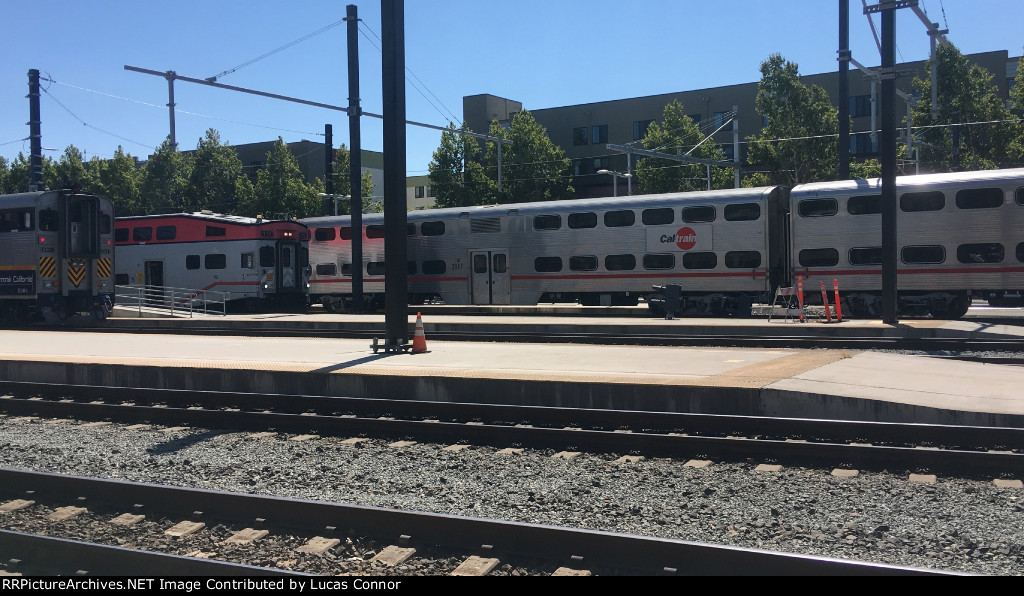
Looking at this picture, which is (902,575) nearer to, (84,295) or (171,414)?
(171,414)

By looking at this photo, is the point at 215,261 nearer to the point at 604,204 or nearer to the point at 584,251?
the point at 584,251

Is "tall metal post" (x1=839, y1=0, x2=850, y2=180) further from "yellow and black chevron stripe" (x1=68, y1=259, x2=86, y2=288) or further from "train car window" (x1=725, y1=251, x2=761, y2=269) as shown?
"yellow and black chevron stripe" (x1=68, y1=259, x2=86, y2=288)

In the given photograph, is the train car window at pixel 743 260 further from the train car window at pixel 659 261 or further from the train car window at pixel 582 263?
the train car window at pixel 582 263

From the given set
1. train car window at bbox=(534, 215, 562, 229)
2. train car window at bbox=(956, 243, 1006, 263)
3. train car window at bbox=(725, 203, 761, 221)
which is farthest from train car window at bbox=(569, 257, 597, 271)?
train car window at bbox=(956, 243, 1006, 263)

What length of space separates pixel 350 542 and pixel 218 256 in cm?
2784

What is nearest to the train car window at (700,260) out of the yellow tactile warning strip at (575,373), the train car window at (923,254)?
the train car window at (923,254)

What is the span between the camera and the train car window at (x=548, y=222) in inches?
1017

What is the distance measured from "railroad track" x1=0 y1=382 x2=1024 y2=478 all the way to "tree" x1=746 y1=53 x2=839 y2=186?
107 feet

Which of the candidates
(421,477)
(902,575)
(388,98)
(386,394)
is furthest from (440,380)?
(902,575)

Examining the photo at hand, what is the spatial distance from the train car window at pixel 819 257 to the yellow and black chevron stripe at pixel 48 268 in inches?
869

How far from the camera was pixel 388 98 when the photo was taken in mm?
14445

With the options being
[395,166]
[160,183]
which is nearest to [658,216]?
[395,166]

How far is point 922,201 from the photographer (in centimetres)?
2103

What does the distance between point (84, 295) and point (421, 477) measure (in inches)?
816
